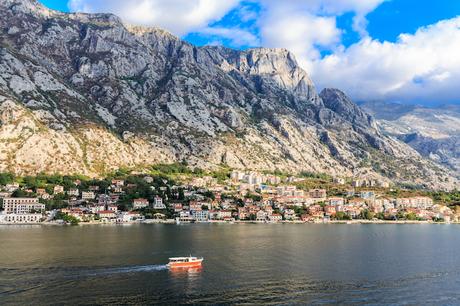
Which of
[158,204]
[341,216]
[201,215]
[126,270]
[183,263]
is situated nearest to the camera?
[126,270]

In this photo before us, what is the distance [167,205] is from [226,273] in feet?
368

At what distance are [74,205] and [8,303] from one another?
376 ft

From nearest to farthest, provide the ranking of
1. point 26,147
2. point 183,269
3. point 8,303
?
point 8,303, point 183,269, point 26,147

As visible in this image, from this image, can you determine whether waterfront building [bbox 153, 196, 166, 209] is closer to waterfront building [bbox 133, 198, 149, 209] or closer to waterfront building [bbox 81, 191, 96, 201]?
waterfront building [bbox 133, 198, 149, 209]

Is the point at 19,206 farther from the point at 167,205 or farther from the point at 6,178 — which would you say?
the point at 167,205

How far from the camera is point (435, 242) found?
98.4 m

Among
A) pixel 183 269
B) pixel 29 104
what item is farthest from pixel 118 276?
pixel 29 104

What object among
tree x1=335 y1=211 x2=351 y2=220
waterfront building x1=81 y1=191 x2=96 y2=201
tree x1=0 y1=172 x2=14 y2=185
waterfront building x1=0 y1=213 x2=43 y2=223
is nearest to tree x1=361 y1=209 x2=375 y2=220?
tree x1=335 y1=211 x2=351 y2=220

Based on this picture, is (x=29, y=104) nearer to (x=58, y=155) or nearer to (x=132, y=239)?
(x=58, y=155)

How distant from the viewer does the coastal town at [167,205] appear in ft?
473

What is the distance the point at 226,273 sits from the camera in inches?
2275

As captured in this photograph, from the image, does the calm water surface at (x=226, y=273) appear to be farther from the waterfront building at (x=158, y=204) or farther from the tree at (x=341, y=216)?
the tree at (x=341, y=216)

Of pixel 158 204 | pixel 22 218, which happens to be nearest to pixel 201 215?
pixel 158 204

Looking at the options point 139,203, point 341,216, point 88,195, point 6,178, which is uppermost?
point 6,178
